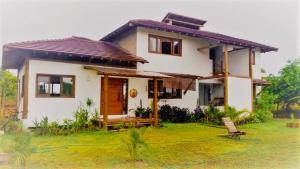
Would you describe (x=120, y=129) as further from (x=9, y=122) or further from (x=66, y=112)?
(x=9, y=122)

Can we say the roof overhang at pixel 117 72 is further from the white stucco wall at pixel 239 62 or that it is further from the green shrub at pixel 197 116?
the white stucco wall at pixel 239 62

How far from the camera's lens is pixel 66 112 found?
595 inches

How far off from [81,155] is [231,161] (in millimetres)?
4409

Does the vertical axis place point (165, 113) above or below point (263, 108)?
below

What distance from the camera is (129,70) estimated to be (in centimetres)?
1722

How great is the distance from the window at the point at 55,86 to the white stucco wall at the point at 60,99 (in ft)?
0.69

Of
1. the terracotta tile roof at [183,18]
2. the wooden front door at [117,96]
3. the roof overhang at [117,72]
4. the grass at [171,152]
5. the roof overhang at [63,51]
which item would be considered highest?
the terracotta tile roof at [183,18]

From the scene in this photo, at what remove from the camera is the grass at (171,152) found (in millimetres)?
7629

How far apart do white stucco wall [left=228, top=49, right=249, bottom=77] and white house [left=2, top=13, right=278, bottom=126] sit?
83 mm

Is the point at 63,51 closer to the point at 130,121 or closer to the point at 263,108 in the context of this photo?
the point at 130,121

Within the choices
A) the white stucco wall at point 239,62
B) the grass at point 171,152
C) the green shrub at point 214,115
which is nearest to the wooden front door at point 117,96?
the grass at point 171,152

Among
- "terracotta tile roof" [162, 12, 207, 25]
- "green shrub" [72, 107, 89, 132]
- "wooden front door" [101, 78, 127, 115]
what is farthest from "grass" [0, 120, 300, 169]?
"terracotta tile roof" [162, 12, 207, 25]

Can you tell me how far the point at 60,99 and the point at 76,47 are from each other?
10.9ft

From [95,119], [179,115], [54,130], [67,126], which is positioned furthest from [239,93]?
[54,130]
